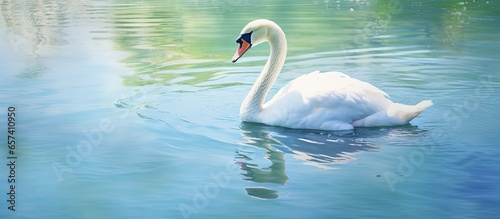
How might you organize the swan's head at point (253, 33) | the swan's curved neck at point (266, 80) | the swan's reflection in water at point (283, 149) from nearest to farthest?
the swan's reflection in water at point (283, 149) → the swan's curved neck at point (266, 80) → the swan's head at point (253, 33)

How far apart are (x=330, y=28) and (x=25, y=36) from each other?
6.31 m

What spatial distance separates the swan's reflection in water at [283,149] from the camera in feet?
22.7

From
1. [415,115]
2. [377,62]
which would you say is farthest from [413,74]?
[415,115]

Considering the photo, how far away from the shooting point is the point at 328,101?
801 cm

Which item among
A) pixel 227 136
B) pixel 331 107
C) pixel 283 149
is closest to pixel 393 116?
pixel 331 107

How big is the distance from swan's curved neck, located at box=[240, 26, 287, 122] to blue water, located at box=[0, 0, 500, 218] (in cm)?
18

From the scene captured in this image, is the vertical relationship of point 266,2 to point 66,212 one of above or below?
below

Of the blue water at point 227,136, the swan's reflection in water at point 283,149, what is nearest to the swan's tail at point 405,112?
the blue water at point 227,136

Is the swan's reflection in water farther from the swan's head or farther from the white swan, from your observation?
the swan's head

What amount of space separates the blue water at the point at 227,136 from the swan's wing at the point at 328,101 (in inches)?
6.7

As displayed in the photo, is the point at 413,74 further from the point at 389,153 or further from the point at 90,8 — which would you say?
the point at 90,8

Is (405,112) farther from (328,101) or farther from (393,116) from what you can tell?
(328,101)

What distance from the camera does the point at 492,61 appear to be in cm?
1220

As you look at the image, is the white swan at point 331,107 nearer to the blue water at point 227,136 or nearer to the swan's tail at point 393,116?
the swan's tail at point 393,116
